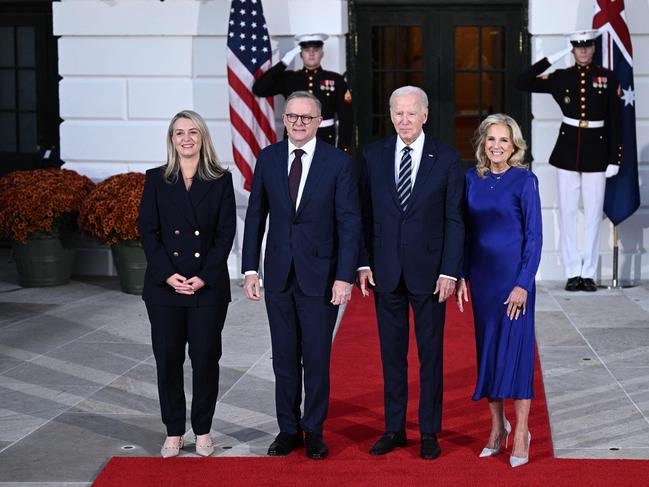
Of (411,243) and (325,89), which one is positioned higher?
(325,89)

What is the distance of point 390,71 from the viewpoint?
12703 millimetres

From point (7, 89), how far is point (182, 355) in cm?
843

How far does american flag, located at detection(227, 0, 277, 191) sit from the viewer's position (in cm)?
1162

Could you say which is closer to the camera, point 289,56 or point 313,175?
point 313,175

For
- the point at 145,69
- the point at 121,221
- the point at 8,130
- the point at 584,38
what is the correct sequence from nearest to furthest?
the point at 121,221 < the point at 584,38 < the point at 145,69 < the point at 8,130

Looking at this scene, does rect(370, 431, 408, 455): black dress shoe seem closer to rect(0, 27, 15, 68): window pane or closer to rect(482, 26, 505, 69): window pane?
rect(482, 26, 505, 69): window pane

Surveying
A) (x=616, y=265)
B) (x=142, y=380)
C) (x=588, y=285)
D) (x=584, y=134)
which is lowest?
(x=142, y=380)

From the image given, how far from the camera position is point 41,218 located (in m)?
11.5

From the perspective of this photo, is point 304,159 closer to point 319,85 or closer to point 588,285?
point 319,85

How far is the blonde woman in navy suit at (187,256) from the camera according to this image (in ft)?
20.3

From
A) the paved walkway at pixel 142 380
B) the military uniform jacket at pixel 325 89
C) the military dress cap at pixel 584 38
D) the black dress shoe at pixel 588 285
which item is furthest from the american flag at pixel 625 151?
the military uniform jacket at pixel 325 89

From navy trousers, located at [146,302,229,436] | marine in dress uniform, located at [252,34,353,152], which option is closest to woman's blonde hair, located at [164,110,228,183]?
navy trousers, located at [146,302,229,436]

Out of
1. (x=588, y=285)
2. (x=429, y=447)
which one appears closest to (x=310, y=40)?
(x=588, y=285)

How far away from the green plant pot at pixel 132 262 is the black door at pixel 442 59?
8.84 ft
